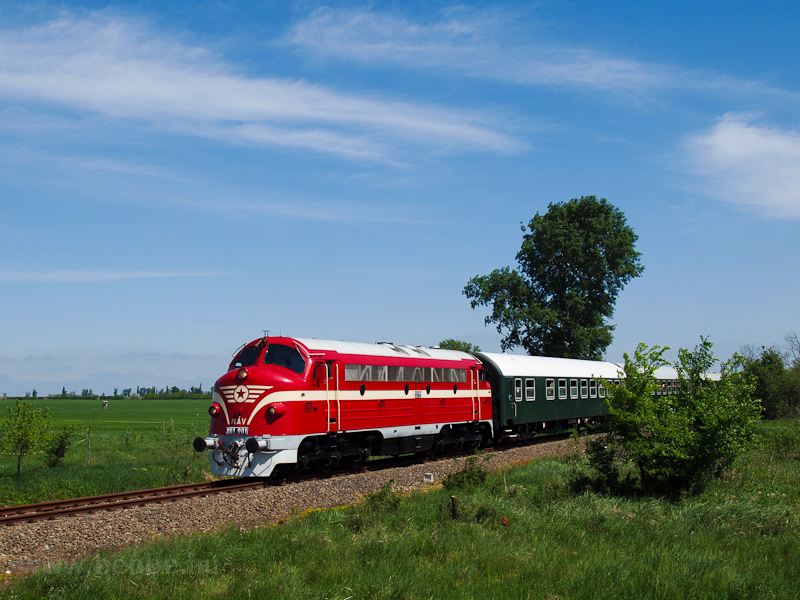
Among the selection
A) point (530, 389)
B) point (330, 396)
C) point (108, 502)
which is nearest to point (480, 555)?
point (330, 396)

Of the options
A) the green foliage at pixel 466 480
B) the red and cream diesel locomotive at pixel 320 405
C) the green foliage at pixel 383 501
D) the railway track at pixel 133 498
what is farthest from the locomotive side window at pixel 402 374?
the green foliage at pixel 383 501

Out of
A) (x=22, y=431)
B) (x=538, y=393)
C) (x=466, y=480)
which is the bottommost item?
(x=466, y=480)

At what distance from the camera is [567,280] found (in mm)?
51031

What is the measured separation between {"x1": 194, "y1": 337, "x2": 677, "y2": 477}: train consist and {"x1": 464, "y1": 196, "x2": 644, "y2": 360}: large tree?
75.5 feet

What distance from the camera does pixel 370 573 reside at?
9.24m

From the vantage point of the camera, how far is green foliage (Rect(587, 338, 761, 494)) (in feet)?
49.4

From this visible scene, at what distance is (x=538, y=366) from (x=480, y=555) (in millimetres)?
20112

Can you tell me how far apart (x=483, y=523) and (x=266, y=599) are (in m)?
5.63

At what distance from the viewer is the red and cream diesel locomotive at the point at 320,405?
16891 mm

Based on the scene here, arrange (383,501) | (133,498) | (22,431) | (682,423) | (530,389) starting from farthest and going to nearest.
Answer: (530,389)
(22,431)
(133,498)
(682,423)
(383,501)

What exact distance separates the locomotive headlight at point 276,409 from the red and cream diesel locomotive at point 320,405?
3 centimetres

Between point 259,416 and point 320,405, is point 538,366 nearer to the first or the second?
point 320,405

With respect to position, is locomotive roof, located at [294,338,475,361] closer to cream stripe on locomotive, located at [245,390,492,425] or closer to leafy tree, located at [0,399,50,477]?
cream stripe on locomotive, located at [245,390,492,425]

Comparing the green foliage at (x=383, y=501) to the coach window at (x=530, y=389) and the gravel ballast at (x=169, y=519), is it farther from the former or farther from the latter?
the coach window at (x=530, y=389)
